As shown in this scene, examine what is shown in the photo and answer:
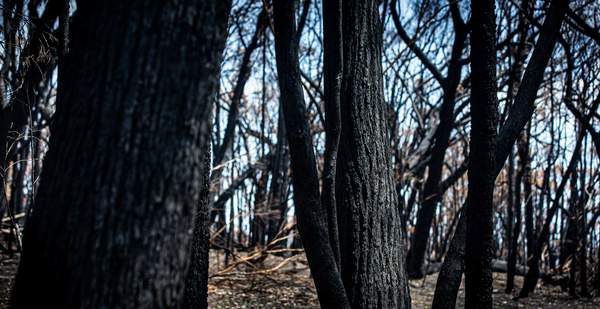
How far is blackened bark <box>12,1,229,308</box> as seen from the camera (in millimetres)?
1521

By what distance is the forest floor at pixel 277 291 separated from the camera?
533 cm

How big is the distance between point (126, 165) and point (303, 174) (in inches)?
55.3

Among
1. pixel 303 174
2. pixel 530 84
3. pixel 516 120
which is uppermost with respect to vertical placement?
pixel 530 84

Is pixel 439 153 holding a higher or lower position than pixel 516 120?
higher

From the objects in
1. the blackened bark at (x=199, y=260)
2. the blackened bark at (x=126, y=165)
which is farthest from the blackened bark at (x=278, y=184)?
the blackened bark at (x=126, y=165)

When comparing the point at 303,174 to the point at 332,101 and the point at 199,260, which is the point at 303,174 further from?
the point at 199,260

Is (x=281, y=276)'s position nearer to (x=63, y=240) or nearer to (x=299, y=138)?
(x=299, y=138)

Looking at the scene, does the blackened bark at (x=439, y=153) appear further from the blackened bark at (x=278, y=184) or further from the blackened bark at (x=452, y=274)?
the blackened bark at (x=452, y=274)

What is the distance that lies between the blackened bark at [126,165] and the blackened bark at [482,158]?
1602 millimetres

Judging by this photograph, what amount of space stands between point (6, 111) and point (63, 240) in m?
4.57

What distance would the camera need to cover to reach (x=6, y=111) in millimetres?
5414

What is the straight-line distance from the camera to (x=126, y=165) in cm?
154

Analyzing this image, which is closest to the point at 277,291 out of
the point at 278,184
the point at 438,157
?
the point at 438,157

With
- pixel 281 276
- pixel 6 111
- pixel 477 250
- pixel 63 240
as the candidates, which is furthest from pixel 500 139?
pixel 6 111
